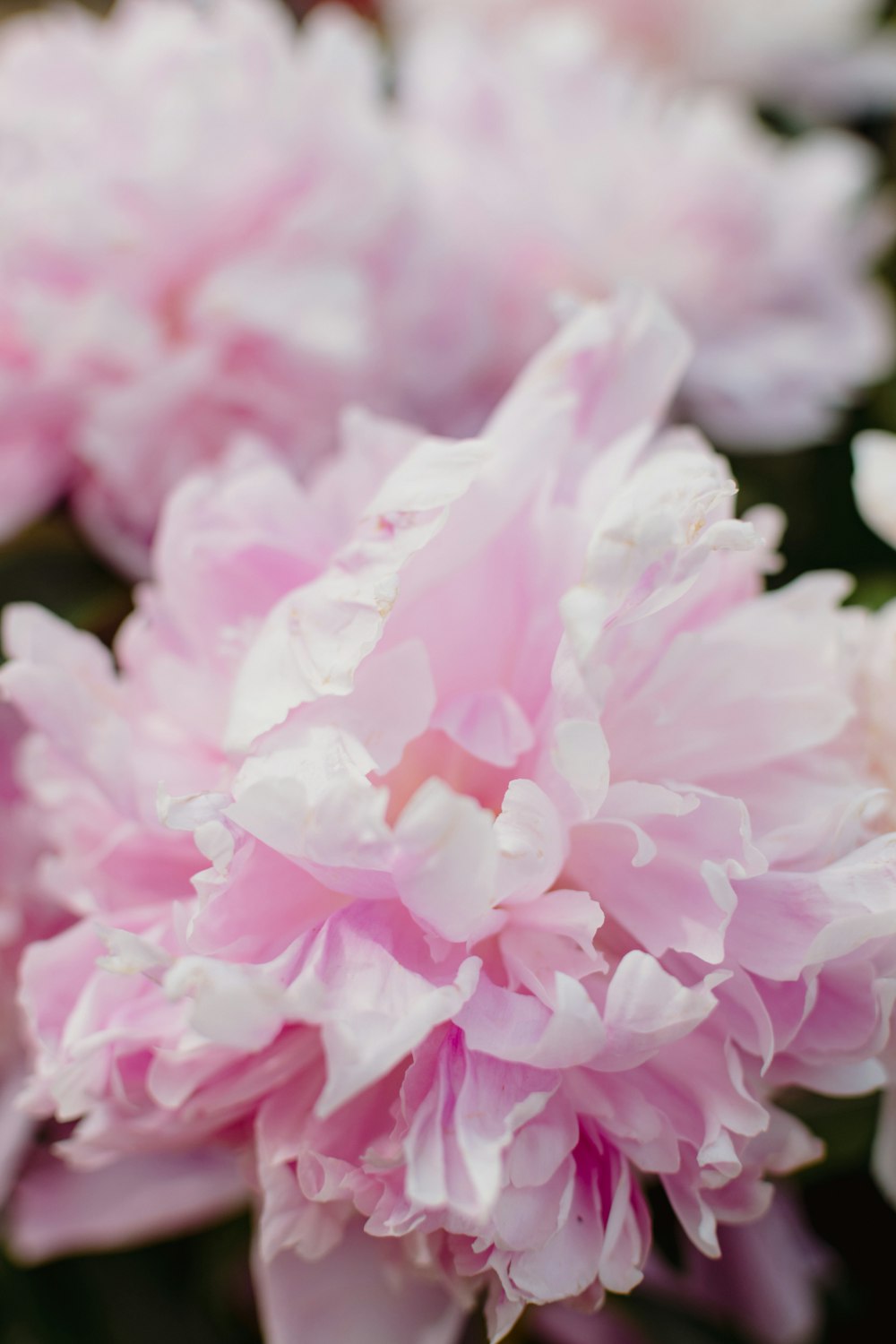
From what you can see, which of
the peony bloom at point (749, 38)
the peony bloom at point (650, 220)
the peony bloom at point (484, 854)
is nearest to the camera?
the peony bloom at point (484, 854)

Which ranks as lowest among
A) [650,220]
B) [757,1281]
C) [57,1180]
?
[757,1281]

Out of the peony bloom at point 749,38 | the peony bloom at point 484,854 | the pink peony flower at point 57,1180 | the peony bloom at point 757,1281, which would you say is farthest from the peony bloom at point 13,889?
the peony bloom at point 749,38

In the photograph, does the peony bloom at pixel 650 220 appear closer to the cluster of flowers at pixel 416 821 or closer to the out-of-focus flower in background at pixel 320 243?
the out-of-focus flower in background at pixel 320 243

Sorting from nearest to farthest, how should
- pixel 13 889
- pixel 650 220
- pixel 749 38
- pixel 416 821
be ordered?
pixel 416 821
pixel 13 889
pixel 650 220
pixel 749 38

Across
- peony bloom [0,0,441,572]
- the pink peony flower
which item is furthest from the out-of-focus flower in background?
the pink peony flower

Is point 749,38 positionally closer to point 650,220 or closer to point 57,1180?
point 650,220

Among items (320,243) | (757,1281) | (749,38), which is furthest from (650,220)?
(757,1281)

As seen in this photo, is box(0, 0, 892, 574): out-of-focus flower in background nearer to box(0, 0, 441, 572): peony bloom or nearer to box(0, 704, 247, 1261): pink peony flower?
box(0, 0, 441, 572): peony bloom
